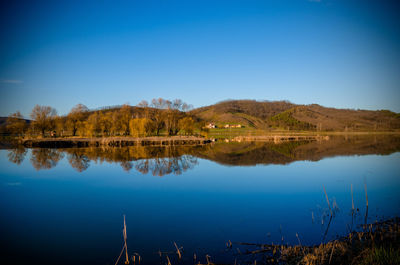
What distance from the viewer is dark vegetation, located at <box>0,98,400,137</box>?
57.2m

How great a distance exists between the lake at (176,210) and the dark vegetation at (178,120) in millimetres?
37544

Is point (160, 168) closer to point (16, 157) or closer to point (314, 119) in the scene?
point (16, 157)

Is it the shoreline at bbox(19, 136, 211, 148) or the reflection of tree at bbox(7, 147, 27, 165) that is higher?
the shoreline at bbox(19, 136, 211, 148)

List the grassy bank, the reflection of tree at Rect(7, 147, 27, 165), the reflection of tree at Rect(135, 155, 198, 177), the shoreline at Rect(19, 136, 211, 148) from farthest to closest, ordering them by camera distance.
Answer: the shoreline at Rect(19, 136, 211, 148)
the reflection of tree at Rect(7, 147, 27, 165)
the reflection of tree at Rect(135, 155, 198, 177)
the grassy bank

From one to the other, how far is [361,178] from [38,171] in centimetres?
2484

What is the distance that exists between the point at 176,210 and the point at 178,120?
2076 inches

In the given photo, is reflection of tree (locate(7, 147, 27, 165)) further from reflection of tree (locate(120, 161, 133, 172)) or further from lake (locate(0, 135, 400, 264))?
reflection of tree (locate(120, 161, 133, 172))

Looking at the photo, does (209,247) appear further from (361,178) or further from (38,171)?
(38,171)

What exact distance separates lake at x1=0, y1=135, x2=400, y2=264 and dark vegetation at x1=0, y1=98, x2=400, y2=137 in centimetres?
3754

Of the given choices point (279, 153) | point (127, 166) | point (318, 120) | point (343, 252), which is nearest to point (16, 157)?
point (127, 166)

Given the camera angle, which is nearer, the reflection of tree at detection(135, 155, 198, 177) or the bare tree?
the reflection of tree at detection(135, 155, 198, 177)

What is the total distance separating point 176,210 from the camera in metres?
10.4

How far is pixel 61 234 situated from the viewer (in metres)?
8.00

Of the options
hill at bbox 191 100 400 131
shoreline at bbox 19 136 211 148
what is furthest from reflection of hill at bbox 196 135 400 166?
hill at bbox 191 100 400 131
